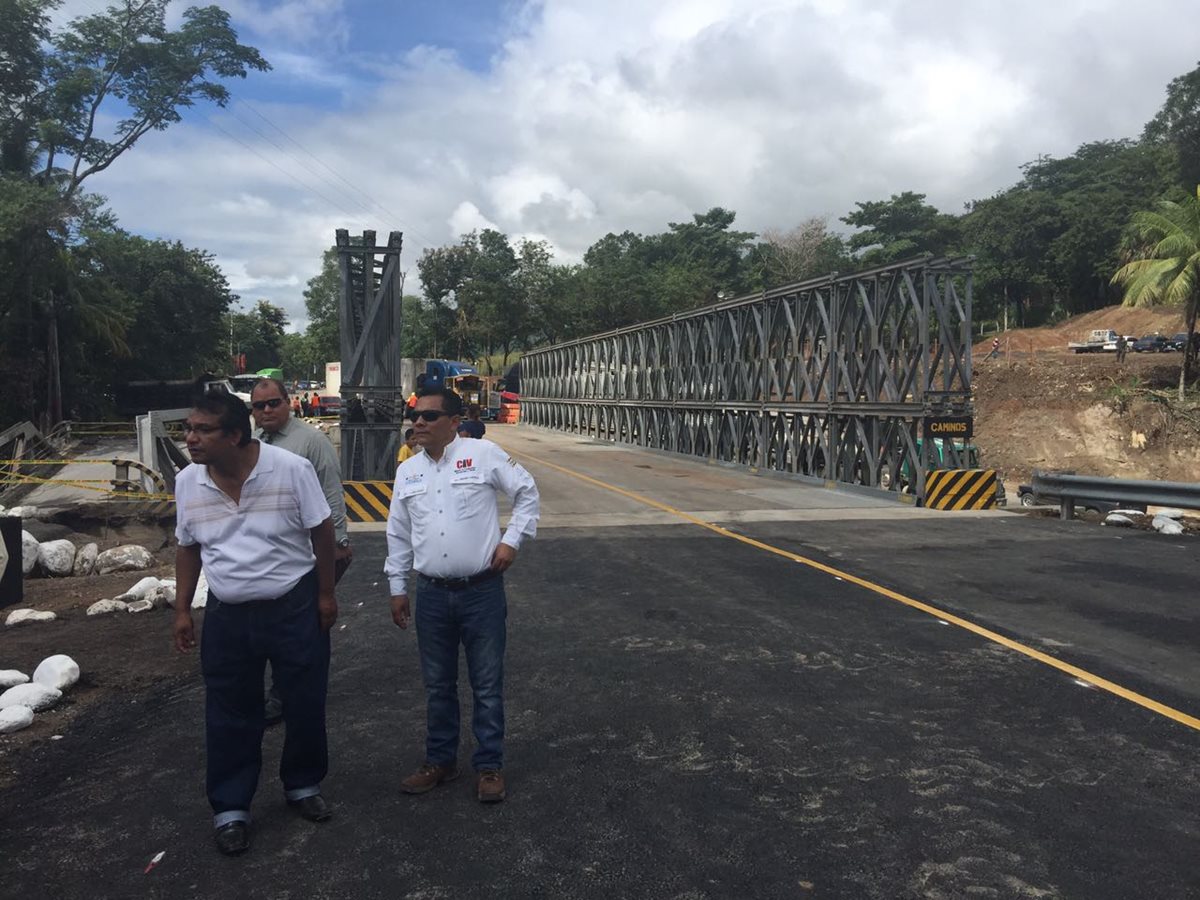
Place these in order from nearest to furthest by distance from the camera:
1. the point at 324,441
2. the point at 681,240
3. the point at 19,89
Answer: the point at 324,441
the point at 19,89
the point at 681,240

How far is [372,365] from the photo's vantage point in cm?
1346

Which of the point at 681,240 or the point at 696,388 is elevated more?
the point at 681,240

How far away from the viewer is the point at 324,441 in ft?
16.8

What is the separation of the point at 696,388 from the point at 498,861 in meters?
21.5

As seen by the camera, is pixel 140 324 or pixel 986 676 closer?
pixel 986 676

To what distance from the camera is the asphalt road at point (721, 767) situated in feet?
11.2

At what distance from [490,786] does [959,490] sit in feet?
41.2

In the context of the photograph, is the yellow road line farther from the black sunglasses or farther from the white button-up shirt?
the black sunglasses

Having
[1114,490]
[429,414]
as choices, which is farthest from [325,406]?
[429,414]

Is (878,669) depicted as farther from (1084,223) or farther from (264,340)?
(264,340)

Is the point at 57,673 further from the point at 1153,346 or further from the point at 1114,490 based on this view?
the point at 1153,346

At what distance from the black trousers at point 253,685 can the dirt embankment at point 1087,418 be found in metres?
30.4

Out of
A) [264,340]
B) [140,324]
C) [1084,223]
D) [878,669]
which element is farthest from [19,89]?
[264,340]

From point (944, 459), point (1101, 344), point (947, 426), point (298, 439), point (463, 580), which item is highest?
point (1101, 344)
